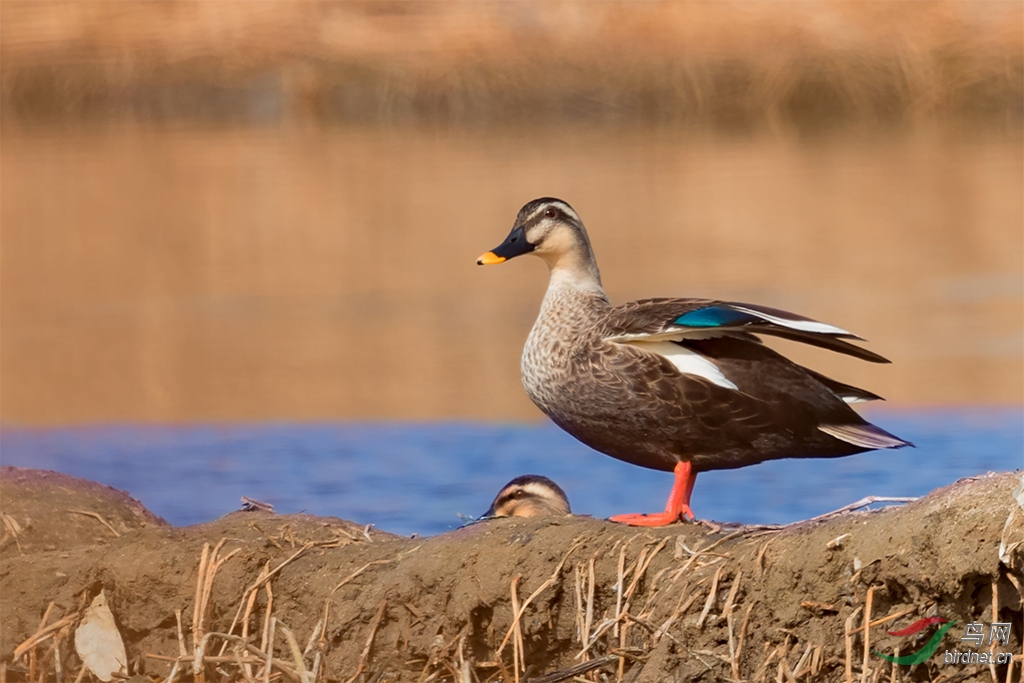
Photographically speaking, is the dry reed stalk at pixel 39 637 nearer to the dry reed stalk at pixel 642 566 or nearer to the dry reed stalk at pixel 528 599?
the dry reed stalk at pixel 528 599

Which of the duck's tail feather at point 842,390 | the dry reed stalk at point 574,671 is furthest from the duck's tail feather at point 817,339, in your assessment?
the dry reed stalk at point 574,671

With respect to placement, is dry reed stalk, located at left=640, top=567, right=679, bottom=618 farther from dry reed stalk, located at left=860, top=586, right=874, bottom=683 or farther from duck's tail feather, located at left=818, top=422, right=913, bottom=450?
duck's tail feather, located at left=818, top=422, right=913, bottom=450

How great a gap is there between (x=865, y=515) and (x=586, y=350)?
1205 millimetres

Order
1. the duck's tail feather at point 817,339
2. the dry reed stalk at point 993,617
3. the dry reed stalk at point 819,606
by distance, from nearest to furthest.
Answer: the dry reed stalk at point 993,617 → the dry reed stalk at point 819,606 → the duck's tail feather at point 817,339

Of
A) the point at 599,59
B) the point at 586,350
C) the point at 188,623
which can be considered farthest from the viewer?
the point at 599,59

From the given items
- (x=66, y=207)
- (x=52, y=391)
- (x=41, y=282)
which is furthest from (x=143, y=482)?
(x=66, y=207)

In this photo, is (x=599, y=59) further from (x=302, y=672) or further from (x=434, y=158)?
(x=302, y=672)

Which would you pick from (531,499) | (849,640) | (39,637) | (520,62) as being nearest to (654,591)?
(849,640)

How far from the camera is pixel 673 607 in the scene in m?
4.21

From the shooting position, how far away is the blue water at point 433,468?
A: 25.5 feet

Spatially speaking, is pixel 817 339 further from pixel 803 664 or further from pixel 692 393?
pixel 803 664

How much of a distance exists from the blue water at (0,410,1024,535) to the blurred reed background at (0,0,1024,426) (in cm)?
42

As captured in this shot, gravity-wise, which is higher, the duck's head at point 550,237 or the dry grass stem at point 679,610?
the duck's head at point 550,237

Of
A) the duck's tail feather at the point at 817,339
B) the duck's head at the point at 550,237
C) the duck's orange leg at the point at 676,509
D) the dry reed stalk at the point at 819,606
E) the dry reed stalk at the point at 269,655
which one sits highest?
the duck's head at the point at 550,237
